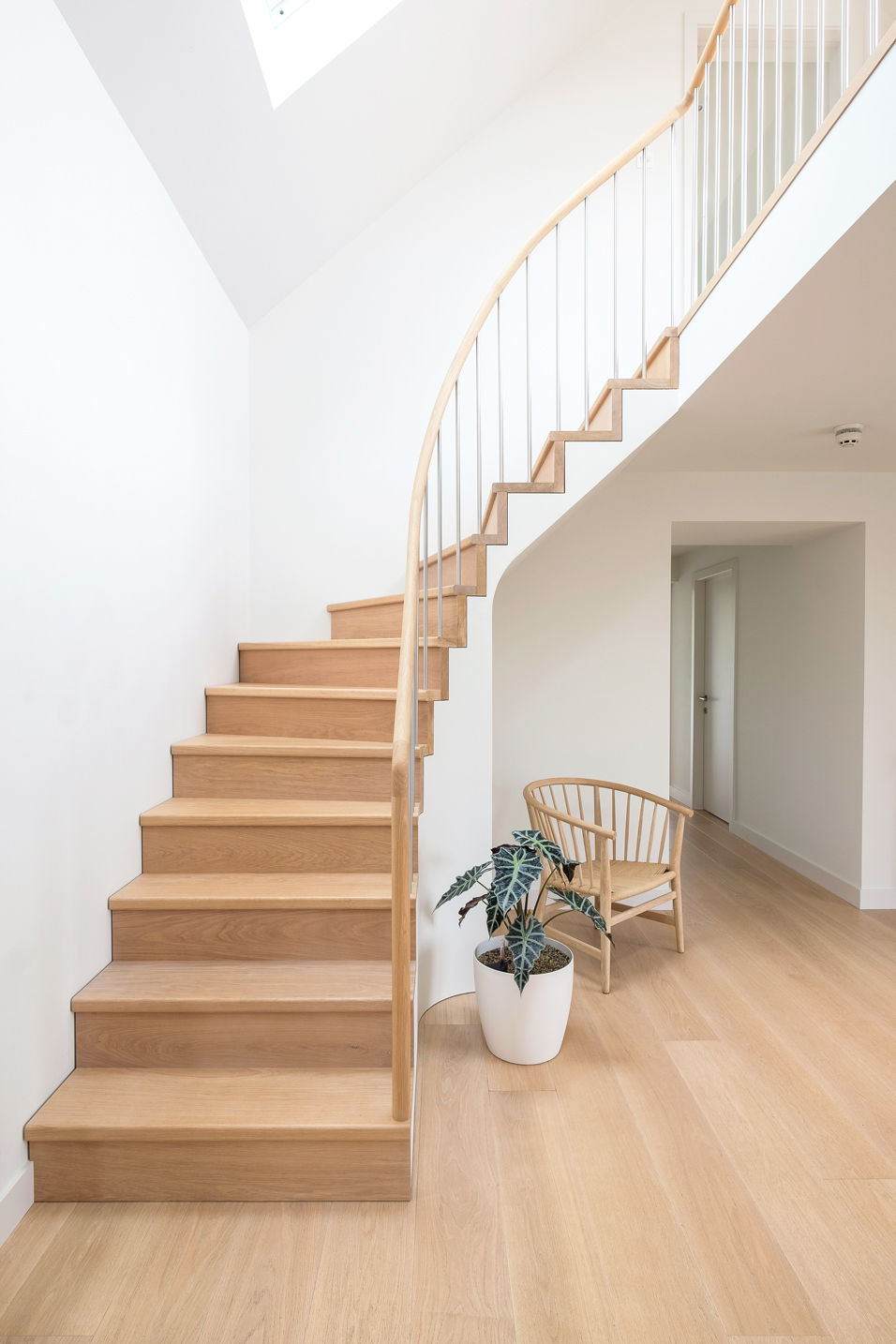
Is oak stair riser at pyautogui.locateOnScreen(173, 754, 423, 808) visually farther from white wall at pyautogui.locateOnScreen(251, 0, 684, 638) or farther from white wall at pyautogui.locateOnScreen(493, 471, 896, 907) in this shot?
white wall at pyautogui.locateOnScreen(493, 471, 896, 907)

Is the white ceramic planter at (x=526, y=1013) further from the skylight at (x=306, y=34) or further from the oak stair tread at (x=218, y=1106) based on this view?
the skylight at (x=306, y=34)

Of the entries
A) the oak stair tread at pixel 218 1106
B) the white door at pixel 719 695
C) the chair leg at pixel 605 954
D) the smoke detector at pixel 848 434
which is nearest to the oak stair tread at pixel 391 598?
the chair leg at pixel 605 954

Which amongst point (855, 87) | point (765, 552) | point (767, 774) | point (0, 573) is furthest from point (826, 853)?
point (0, 573)

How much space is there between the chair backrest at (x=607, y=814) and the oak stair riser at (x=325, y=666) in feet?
2.93

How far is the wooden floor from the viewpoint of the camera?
1.54 m

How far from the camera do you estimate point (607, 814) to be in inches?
159

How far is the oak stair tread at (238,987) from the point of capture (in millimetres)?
2010

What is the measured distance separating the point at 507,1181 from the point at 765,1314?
0.64m

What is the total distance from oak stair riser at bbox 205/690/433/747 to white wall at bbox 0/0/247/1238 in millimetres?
192

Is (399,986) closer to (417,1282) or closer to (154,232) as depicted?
(417,1282)

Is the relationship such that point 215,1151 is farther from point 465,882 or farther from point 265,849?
point 465,882

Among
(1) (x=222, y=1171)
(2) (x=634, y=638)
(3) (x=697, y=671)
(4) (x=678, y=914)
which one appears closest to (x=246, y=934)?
(1) (x=222, y=1171)

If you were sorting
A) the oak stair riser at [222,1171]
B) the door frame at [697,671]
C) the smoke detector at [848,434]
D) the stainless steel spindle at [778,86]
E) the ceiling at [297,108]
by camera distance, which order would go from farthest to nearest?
the door frame at [697,671] → the smoke detector at [848,434] → the ceiling at [297,108] → the stainless steel spindle at [778,86] → the oak stair riser at [222,1171]

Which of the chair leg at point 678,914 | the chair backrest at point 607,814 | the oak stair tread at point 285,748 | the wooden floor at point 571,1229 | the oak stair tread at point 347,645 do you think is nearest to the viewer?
the wooden floor at point 571,1229
